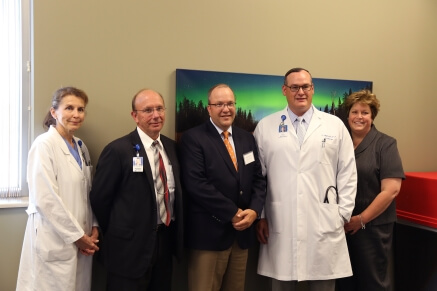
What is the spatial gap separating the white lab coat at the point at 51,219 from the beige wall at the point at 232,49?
428mm

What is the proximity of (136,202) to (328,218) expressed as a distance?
3.97ft

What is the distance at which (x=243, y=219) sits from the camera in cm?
230

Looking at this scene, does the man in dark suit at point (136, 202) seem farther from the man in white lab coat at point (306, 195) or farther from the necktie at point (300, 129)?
the necktie at point (300, 129)

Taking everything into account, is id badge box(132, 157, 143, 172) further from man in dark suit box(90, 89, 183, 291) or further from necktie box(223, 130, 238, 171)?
necktie box(223, 130, 238, 171)

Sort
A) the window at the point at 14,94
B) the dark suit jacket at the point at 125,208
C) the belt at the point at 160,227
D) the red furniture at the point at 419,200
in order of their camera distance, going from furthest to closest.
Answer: the red furniture at the point at 419,200 < the window at the point at 14,94 < the belt at the point at 160,227 < the dark suit jacket at the point at 125,208

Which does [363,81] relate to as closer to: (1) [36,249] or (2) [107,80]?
(2) [107,80]

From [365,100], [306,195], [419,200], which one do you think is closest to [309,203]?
[306,195]

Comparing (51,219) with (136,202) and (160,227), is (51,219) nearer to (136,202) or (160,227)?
(136,202)

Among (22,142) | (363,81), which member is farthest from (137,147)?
(363,81)

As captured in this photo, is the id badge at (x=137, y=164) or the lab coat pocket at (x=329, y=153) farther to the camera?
the lab coat pocket at (x=329, y=153)

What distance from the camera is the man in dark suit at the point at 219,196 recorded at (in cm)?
229

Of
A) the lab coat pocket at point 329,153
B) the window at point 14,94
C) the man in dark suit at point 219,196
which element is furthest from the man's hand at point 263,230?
Result: the window at point 14,94

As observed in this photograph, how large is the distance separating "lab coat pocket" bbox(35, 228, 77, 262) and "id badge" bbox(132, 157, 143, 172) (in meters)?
0.55

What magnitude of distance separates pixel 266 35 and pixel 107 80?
A: 1.28m
